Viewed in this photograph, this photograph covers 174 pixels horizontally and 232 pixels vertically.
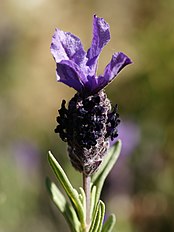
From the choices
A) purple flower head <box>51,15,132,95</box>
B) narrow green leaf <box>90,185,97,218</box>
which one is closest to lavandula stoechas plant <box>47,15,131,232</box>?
purple flower head <box>51,15,132,95</box>

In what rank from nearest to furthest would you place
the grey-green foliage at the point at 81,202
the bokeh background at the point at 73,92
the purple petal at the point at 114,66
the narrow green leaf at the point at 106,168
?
the purple petal at the point at 114,66, the grey-green foliage at the point at 81,202, the narrow green leaf at the point at 106,168, the bokeh background at the point at 73,92

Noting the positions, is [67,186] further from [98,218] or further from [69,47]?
[69,47]

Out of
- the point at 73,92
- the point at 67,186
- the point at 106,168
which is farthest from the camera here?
the point at 73,92

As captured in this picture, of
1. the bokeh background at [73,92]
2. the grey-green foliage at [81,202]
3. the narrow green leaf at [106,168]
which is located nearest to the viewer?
the grey-green foliage at [81,202]

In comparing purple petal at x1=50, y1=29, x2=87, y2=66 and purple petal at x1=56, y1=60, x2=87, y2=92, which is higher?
purple petal at x1=50, y1=29, x2=87, y2=66

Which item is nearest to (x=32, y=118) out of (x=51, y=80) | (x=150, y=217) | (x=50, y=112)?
(x=50, y=112)

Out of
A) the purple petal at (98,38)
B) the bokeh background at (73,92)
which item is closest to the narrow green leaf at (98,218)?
the purple petal at (98,38)

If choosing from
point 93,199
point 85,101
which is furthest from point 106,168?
point 85,101

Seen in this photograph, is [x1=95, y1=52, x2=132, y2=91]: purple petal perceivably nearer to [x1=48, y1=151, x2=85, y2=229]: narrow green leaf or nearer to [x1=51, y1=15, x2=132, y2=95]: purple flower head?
[x1=51, y1=15, x2=132, y2=95]: purple flower head

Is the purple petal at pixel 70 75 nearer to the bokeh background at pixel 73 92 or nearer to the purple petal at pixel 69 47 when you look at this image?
the purple petal at pixel 69 47
